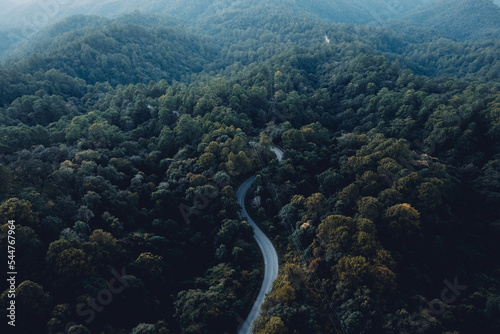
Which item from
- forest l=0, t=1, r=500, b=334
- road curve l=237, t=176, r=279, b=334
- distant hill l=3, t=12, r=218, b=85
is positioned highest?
distant hill l=3, t=12, r=218, b=85

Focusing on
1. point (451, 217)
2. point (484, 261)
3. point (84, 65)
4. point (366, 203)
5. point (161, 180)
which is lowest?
point (484, 261)

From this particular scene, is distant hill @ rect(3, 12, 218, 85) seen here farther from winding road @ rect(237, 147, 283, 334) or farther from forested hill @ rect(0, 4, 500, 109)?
winding road @ rect(237, 147, 283, 334)

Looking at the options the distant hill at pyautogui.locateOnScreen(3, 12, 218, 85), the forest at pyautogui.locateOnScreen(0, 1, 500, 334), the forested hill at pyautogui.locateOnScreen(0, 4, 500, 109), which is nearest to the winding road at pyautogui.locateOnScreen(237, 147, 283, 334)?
the forest at pyautogui.locateOnScreen(0, 1, 500, 334)

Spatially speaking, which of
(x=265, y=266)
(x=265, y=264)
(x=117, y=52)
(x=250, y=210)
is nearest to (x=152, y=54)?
(x=117, y=52)

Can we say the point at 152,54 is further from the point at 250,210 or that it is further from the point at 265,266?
the point at 265,266

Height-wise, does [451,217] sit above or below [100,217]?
below

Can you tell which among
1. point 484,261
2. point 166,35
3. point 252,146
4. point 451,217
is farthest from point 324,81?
point 166,35

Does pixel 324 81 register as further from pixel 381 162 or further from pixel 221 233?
pixel 221 233
